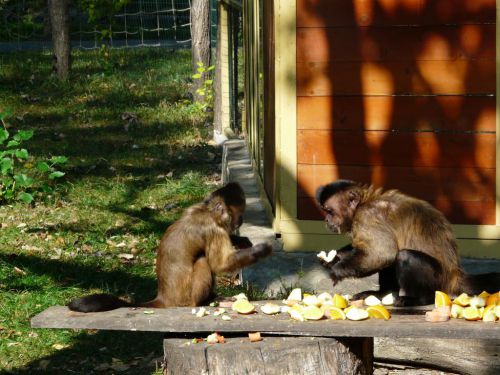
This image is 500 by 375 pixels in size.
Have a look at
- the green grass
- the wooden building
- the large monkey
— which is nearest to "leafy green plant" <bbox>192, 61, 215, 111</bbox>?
the green grass

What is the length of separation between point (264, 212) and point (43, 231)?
2397mm

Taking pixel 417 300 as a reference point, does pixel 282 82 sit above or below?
above

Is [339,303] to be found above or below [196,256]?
below

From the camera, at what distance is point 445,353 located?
6.74 metres

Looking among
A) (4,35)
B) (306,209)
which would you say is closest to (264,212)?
(306,209)

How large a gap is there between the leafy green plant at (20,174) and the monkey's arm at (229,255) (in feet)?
9.46

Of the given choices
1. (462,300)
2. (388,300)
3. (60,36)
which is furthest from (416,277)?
(60,36)

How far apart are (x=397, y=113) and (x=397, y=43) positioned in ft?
1.87

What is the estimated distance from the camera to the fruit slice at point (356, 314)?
5402 mm

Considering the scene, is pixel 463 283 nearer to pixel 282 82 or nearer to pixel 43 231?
pixel 282 82

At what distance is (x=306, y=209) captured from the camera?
26.3 feet

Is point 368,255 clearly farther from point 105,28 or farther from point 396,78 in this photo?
point 105,28

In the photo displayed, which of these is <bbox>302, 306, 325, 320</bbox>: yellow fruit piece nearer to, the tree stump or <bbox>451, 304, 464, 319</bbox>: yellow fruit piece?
the tree stump

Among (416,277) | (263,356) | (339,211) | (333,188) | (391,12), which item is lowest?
(263,356)
